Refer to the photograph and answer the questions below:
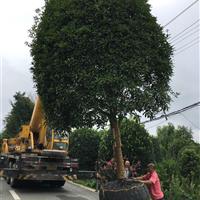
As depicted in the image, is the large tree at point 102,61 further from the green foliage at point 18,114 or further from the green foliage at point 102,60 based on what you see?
the green foliage at point 18,114

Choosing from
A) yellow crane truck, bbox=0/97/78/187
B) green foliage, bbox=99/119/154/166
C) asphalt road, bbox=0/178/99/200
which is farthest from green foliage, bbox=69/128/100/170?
green foliage, bbox=99/119/154/166

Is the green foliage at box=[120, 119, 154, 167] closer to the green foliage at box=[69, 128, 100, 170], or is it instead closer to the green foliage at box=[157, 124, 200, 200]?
the green foliage at box=[157, 124, 200, 200]

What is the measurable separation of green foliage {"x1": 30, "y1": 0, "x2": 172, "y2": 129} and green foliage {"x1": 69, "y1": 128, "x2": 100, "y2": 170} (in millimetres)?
16616

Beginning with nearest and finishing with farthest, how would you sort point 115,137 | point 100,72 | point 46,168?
point 100,72
point 115,137
point 46,168

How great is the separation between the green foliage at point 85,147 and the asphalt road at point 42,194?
6146 millimetres

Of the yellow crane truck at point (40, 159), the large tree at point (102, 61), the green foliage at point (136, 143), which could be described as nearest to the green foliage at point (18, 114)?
the yellow crane truck at point (40, 159)

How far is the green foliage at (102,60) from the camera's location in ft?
28.7

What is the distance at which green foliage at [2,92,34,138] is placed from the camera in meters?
40.6

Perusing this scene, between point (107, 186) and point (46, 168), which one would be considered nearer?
point (107, 186)

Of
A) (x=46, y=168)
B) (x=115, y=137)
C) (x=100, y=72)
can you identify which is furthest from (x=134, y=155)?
(x=100, y=72)

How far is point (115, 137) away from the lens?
9711 millimetres

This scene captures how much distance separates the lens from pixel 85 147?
26.0 meters

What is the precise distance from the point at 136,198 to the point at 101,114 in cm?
175

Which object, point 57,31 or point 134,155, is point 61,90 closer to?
point 57,31
